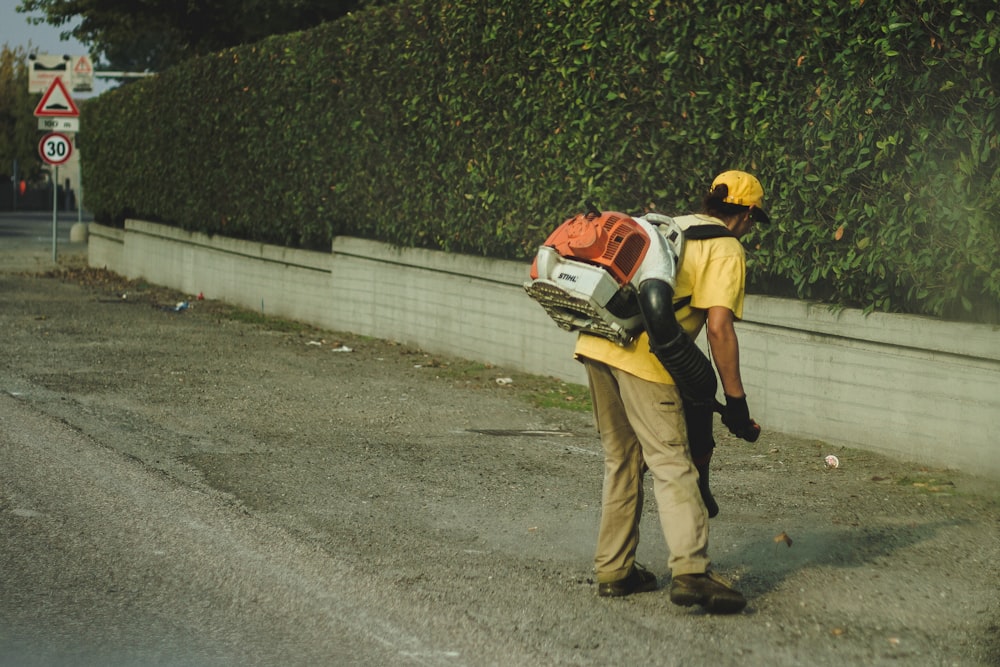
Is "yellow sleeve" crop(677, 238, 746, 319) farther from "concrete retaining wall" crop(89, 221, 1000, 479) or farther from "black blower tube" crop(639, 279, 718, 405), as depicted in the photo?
"concrete retaining wall" crop(89, 221, 1000, 479)

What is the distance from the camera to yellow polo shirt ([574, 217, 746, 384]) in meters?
4.96

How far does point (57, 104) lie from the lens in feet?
83.4

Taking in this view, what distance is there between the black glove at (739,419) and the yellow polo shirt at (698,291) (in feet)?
0.78

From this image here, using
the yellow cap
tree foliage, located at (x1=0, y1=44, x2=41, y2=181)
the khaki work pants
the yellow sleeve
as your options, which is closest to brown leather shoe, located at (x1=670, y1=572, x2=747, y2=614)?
the khaki work pants

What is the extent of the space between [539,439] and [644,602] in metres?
3.80

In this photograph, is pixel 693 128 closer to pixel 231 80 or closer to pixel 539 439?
pixel 539 439

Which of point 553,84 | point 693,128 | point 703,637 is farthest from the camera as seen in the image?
point 553,84

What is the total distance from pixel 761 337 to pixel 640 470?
4145 millimetres

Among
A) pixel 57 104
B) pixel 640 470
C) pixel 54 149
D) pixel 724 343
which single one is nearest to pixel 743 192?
pixel 724 343

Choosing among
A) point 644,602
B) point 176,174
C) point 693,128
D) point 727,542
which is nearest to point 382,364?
point 693,128

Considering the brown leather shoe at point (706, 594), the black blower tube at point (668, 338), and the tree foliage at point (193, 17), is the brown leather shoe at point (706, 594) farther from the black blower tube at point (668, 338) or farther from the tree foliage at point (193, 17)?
the tree foliage at point (193, 17)

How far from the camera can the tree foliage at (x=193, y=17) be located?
25125 mm

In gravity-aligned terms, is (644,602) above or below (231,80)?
below

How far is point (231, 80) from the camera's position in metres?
18.4
